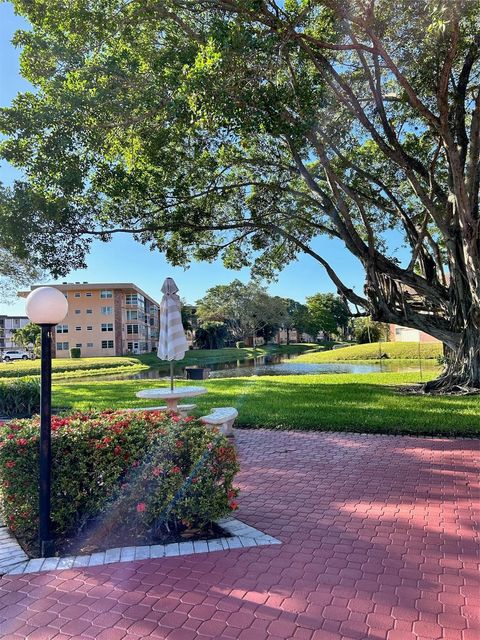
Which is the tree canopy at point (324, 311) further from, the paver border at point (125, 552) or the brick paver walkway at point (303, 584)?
the paver border at point (125, 552)

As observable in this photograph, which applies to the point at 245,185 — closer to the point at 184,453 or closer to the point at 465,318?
the point at 465,318

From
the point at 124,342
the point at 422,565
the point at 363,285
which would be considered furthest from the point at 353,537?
the point at 124,342

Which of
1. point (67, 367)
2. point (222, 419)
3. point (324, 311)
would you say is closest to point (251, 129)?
point (222, 419)

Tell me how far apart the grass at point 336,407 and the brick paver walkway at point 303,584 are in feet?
9.25

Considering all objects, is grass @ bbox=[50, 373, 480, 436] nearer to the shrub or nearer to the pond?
the shrub

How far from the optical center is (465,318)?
36.1ft

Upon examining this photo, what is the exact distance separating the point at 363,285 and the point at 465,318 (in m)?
2.68

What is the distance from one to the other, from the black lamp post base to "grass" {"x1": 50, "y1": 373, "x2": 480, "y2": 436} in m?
4.92

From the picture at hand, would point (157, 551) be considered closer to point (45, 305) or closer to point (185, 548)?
point (185, 548)

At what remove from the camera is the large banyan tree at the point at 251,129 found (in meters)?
6.54

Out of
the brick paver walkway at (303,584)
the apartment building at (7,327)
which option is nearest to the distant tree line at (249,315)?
the apartment building at (7,327)

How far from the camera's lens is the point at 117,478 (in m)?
3.49

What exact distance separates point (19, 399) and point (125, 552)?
7.85 m

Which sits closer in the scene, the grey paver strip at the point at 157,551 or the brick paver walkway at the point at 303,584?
the brick paver walkway at the point at 303,584
